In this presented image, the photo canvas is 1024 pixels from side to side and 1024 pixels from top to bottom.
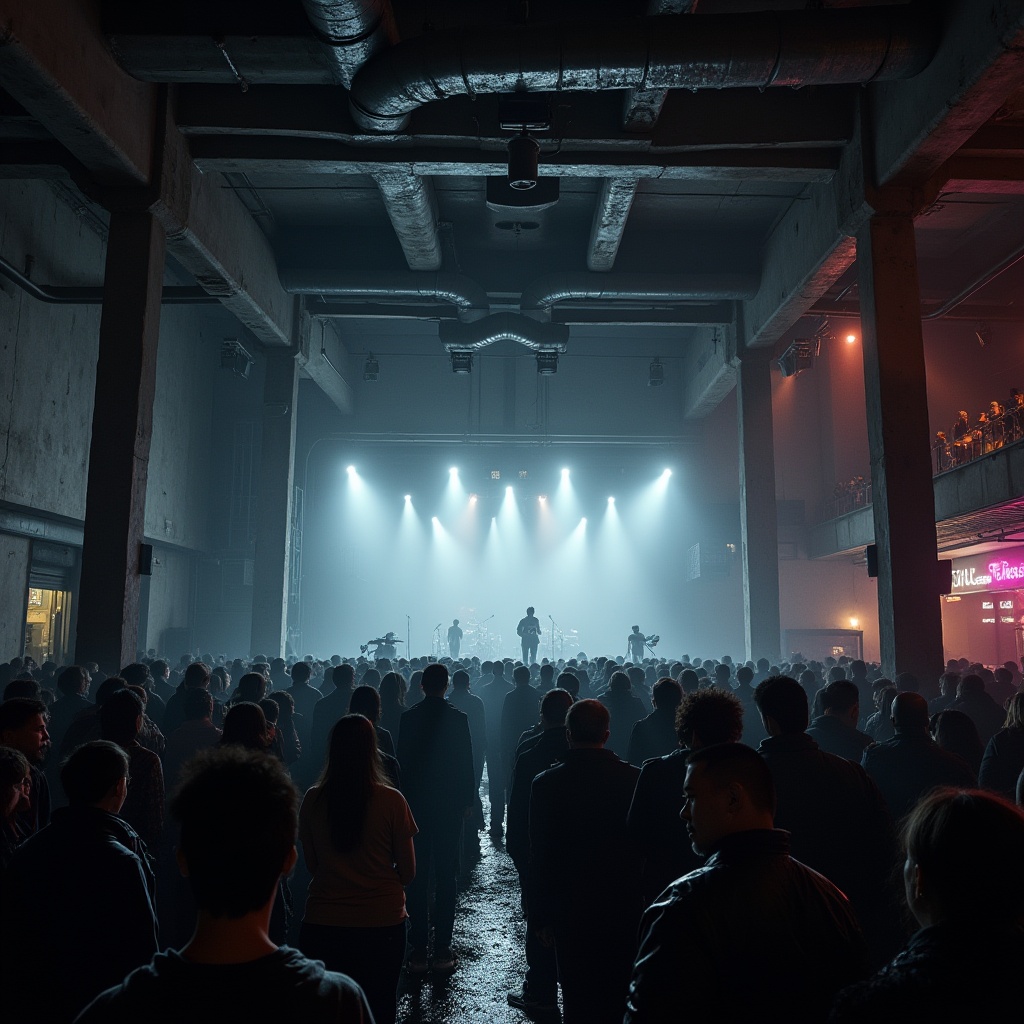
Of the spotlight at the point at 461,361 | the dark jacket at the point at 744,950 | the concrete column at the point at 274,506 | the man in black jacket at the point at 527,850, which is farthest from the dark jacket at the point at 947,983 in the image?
the concrete column at the point at 274,506

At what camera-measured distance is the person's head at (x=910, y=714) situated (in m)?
4.63

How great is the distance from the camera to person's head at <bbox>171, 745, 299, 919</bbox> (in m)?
1.61

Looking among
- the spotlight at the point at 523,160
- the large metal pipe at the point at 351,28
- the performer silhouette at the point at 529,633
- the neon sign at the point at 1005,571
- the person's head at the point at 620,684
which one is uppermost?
the large metal pipe at the point at 351,28

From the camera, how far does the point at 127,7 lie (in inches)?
369

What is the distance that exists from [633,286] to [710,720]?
14147 mm

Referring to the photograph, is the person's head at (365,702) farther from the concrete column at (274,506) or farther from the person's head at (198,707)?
the concrete column at (274,506)

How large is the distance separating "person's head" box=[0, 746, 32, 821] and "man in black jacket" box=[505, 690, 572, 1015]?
2.50 m

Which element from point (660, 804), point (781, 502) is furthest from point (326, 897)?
point (781, 502)

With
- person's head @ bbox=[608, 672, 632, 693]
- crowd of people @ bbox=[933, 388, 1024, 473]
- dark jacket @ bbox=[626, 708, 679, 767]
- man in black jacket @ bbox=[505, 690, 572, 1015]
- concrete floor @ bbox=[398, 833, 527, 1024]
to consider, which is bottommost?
concrete floor @ bbox=[398, 833, 527, 1024]

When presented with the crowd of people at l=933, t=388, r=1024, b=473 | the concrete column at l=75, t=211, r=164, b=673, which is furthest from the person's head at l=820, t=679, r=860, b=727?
the crowd of people at l=933, t=388, r=1024, b=473

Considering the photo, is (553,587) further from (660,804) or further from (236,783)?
(236,783)

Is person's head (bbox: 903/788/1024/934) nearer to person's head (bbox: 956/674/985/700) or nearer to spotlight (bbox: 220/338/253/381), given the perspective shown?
person's head (bbox: 956/674/985/700)

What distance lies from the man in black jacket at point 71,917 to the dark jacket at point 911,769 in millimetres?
3597

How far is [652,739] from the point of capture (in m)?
5.68
